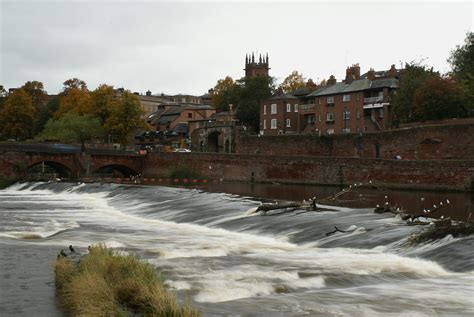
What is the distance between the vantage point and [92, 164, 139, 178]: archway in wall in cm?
7384

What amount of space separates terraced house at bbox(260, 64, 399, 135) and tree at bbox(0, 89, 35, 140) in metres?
39.6

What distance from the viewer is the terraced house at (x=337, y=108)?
7225cm

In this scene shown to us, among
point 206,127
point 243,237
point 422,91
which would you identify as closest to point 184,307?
point 243,237

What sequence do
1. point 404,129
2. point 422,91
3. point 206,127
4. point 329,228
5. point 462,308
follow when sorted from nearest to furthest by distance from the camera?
point 462,308 → point 329,228 → point 404,129 → point 422,91 → point 206,127

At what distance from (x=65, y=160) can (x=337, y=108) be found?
32.4 m

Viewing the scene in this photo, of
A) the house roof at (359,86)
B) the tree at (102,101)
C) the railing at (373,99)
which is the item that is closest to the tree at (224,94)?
the tree at (102,101)

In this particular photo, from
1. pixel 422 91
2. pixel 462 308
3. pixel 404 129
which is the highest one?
pixel 422 91

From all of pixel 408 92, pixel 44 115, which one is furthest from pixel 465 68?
pixel 44 115

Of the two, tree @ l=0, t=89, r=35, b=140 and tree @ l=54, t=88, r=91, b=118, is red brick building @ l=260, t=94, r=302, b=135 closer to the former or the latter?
tree @ l=54, t=88, r=91, b=118

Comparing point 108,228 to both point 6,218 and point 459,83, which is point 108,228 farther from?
point 459,83

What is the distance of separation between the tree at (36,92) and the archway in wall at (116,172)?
42431mm

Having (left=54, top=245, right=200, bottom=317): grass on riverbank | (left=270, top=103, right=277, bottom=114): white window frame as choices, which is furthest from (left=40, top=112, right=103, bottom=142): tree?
(left=54, top=245, right=200, bottom=317): grass on riverbank

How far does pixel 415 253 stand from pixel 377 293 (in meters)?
4.80

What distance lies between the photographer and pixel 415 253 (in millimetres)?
17531
